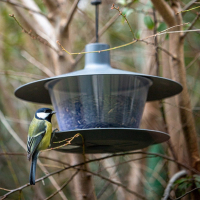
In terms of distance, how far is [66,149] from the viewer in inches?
93.5

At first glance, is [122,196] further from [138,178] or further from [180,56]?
[180,56]

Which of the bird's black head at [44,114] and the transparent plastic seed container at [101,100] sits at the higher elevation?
the transparent plastic seed container at [101,100]

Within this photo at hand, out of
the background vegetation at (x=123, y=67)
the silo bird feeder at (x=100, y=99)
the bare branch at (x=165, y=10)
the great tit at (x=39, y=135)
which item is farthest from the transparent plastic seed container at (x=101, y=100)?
the bare branch at (x=165, y=10)

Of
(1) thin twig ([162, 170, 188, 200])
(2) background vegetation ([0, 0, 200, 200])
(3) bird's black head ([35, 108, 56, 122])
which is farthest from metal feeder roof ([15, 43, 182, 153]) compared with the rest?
(1) thin twig ([162, 170, 188, 200])

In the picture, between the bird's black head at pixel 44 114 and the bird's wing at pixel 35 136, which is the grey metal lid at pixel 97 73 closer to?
the bird's black head at pixel 44 114

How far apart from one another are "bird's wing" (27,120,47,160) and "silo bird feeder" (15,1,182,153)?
240mm

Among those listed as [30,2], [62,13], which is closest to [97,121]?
[62,13]

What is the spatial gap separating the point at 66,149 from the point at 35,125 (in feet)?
1.66

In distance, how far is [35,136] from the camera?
266 cm

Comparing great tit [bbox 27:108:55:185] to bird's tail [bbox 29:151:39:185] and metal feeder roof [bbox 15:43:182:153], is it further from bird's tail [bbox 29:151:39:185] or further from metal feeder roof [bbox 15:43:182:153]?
metal feeder roof [bbox 15:43:182:153]

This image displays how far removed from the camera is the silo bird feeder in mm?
2213

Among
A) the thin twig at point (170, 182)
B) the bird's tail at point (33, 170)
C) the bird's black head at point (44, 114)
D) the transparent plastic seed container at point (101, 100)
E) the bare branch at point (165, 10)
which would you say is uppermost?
the bare branch at point (165, 10)

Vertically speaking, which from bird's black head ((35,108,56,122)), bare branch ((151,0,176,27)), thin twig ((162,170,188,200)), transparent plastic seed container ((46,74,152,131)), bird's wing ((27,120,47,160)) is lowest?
thin twig ((162,170,188,200))

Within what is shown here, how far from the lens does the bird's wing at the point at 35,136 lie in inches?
103
